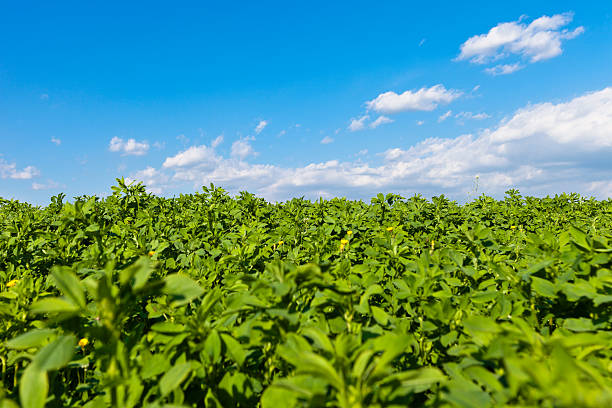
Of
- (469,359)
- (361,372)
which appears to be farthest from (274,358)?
(469,359)

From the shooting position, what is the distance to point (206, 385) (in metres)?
1.57

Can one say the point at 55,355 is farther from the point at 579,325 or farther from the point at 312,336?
the point at 579,325

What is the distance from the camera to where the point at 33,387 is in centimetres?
101

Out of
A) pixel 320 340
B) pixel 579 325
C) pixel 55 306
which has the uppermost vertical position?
pixel 55 306

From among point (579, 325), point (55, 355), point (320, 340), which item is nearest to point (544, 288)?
point (579, 325)

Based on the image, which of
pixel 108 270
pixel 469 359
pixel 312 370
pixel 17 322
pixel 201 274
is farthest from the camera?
pixel 201 274

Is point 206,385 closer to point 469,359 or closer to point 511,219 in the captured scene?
point 469,359

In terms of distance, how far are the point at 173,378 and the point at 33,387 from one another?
39 cm

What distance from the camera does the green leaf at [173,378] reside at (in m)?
1.10

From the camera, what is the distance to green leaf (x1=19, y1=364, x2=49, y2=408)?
3.25ft

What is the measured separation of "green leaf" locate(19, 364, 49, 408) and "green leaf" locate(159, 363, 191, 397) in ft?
1.06

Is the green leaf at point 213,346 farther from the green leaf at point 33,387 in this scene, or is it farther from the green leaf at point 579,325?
the green leaf at point 579,325

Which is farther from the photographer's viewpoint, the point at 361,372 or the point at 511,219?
the point at 511,219

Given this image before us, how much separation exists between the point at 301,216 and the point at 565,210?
19.3 feet
